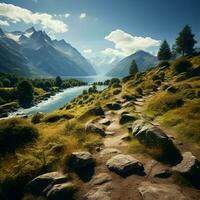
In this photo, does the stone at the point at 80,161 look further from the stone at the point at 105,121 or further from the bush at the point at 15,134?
the stone at the point at 105,121

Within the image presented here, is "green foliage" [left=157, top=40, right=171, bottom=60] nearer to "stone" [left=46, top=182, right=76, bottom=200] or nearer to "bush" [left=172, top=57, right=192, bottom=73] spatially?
"bush" [left=172, top=57, right=192, bottom=73]

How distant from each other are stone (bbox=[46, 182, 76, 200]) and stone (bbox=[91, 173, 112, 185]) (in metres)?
1.30

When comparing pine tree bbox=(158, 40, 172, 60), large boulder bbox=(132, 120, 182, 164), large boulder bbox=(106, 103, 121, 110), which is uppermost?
pine tree bbox=(158, 40, 172, 60)

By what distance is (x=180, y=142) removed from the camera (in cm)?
1515

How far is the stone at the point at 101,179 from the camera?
11.3 metres

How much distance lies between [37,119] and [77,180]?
59.9 feet

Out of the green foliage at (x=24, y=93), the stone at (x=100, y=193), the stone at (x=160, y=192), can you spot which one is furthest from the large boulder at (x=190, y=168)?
the green foliage at (x=24, y=93)

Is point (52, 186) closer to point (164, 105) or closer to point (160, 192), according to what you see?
point (160, 192)

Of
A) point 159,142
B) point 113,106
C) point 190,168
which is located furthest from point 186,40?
point 190,168

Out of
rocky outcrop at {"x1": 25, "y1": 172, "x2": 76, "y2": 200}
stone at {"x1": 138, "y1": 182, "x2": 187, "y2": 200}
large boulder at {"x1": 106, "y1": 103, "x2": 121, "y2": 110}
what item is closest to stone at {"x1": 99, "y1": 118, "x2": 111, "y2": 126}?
large boulder at {"x1": 106, "y1": 103, "x2": 121, "y2": 110}

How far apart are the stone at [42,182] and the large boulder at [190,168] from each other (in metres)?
7.01

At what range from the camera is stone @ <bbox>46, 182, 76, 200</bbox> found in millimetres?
10500

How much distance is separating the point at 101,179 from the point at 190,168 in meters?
5.35

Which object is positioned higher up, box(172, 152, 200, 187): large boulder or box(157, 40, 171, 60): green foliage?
box(157, 40, 171, 60): green foliage
